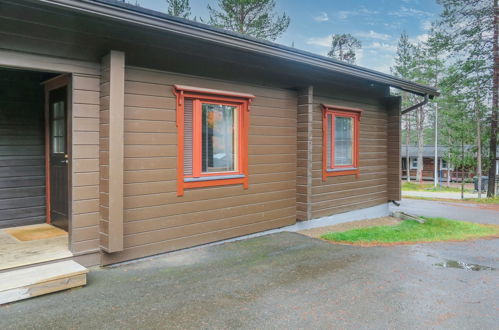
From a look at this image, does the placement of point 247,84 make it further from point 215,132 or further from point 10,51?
point 10,51

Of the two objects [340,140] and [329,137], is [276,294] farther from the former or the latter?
[340,140]

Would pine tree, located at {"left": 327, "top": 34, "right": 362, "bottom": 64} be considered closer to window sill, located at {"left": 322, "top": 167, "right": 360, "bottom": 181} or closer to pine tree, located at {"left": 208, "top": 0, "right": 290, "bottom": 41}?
pine tree, located at {"left": 208, "top": 0, "right": 290, "bottom": 41}

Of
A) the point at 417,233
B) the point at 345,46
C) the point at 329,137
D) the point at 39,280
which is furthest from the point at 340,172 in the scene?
the point at 345,46

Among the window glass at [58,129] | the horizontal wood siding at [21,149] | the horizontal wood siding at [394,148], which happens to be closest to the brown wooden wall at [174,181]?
the window glass at [58,129]

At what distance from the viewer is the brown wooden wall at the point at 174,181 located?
3.85 metres

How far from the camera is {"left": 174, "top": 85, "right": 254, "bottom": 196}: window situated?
427 centimetres

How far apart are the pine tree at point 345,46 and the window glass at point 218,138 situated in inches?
843

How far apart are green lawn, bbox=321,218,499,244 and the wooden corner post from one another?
124 inches

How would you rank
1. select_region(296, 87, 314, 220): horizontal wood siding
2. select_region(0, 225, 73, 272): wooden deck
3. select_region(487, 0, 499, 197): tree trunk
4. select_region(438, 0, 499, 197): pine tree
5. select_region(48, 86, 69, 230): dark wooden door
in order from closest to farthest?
select_region(0, 225, 73, 272): wooden deck < select_region(48, 86, 69, 230): dark wooden door < select_region(296, 87, 314, 220): horizontal wood siding < select_region(487, 0, 499, 197): tree trunk < select_region(438, 0, 499, 197): pine tree

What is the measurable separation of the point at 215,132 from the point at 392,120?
190 inches

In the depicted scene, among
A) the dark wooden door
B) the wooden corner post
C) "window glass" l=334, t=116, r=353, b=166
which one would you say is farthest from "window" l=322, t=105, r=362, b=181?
the dark wooden door

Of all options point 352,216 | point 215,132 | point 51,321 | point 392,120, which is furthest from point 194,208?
point 392,120

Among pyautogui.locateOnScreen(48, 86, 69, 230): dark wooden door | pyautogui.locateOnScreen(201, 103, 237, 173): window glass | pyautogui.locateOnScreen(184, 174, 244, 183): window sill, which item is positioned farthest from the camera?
pyautogui.locateOnScreen(201, 103, 237, 173): window glass

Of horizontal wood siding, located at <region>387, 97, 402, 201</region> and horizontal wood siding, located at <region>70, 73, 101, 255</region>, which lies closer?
horizontal wood siding, located at <region>70, 73, 101, 255</region>
